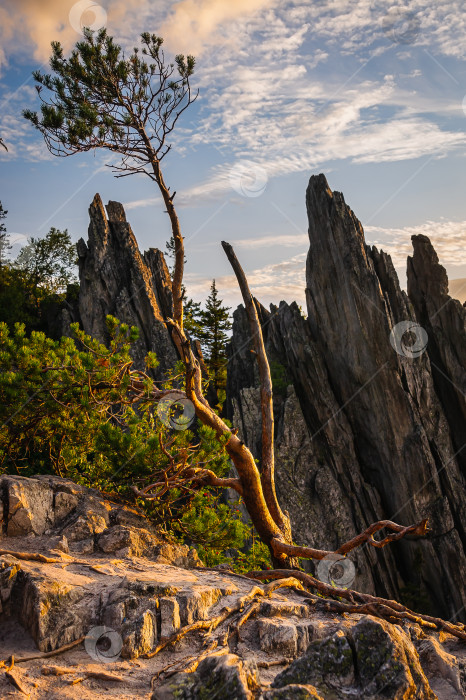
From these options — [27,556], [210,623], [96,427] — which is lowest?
[210,623]

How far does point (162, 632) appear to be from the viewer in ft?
15.0

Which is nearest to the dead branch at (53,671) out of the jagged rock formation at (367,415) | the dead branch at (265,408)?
the dead branch at (265,408)

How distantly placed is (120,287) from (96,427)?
29.5 metres

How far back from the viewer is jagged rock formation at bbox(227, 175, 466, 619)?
29125 millimetres

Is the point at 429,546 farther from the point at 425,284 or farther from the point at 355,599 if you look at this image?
the point at 355,599

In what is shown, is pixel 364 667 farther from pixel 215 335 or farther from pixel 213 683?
pixel 215 335

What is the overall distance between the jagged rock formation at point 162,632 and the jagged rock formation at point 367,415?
956 inches

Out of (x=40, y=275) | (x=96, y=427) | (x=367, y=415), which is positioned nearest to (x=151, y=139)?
(x=96, y=427)

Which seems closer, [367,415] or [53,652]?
[53,652]

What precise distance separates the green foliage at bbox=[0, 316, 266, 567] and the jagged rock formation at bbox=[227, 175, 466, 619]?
21.3 metres

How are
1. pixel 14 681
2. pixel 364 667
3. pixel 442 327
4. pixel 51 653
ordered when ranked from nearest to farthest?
pixel 364 667, pixel 14 681, pixel 51 653, pixel 442 327

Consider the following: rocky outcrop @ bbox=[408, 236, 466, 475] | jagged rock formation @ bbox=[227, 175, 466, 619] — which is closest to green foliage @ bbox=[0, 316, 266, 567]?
jagged rock formation @ bbox=[227, 175, 466, 619]

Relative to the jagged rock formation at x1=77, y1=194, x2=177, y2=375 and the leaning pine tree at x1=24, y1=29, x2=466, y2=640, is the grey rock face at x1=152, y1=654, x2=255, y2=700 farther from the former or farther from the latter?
the jagged rock formation at x1=77, y1=194, x2=177, y2=375

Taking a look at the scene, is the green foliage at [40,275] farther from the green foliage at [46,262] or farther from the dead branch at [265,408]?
the dead branch at [265,408]
